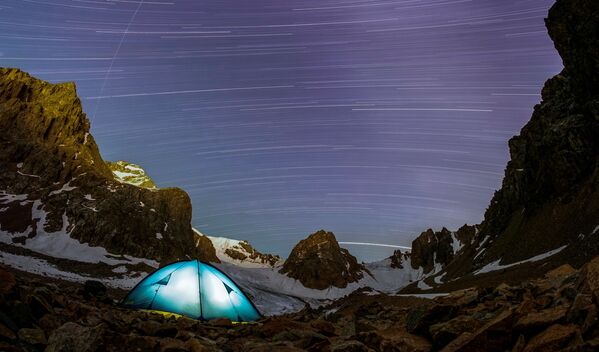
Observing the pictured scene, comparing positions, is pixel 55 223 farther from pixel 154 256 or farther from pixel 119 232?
pixel 154 256

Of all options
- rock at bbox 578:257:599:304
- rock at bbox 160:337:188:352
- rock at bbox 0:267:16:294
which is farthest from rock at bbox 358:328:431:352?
rock at bbox 0:267:16:294

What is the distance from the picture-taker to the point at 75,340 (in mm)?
6227

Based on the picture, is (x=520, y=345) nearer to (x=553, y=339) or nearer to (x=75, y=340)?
(x=553, y=339)

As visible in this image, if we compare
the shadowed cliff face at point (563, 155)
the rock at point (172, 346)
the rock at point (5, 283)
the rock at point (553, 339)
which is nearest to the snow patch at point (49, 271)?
the rock at point (5, 283)

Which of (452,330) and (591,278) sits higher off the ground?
(591,278)

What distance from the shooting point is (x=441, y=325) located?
6.93 m

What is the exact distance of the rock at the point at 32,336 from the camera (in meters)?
6.07

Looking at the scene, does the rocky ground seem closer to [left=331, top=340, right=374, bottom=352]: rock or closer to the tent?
[left=331, top=340, right=374, bottom=352]: rock

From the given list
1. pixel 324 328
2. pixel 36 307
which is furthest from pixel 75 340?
pixel 324 328

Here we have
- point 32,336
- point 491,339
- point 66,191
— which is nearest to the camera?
point 491,339

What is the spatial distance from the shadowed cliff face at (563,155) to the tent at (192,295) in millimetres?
43565

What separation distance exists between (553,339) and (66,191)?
145 m

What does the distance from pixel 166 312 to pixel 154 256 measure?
112m

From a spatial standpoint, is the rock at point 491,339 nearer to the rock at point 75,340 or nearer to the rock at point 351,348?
the rock at point 351,348
